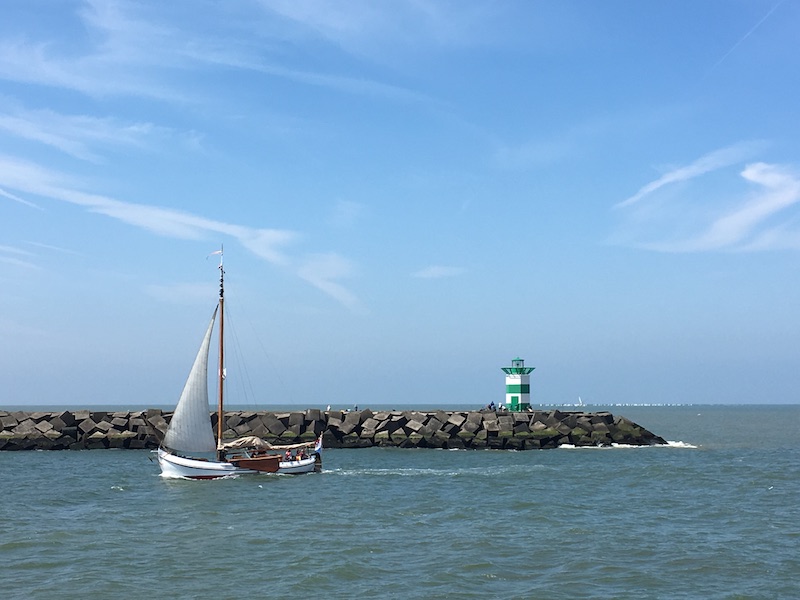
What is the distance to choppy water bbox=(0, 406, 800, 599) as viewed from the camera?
712 inches

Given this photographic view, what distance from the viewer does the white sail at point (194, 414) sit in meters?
37.0

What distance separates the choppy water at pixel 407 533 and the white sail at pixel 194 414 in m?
1.90

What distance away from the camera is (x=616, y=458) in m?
47.0

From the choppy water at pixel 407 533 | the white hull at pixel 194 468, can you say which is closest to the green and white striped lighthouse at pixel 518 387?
the choppy water at pixel 407 533

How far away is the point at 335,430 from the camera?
52.9m

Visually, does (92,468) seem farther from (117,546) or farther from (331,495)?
(117,546)

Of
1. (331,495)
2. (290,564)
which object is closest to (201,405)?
(331,495)

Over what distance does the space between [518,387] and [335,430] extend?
48.1 feet

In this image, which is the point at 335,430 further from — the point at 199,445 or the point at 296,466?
the point at 199,445

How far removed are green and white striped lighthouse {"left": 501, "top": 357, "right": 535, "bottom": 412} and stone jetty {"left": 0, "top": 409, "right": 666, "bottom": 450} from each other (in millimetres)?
4769

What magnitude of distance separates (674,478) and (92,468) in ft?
92.2

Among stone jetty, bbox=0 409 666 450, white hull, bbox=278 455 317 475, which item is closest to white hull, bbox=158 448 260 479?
white hull, bbox=278 455 317 475

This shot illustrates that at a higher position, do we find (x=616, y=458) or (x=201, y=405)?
(x=201, y=405)

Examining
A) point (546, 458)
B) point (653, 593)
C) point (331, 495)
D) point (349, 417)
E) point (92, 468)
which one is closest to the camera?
point (653, 593)
